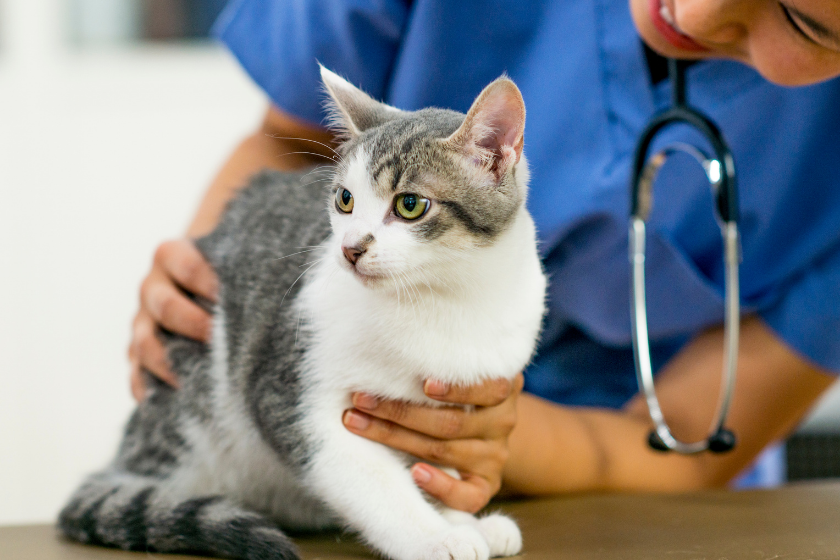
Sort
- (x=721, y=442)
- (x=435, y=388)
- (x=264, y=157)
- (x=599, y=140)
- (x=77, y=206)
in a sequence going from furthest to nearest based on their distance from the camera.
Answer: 1. (x=77, y=206)
2. (x=264, y=157)
3. (x=599, y=140)
4. (x=721, y=442)
5. (x=435, y=388)

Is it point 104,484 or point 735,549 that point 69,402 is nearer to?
point 104,484

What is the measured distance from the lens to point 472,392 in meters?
0.85

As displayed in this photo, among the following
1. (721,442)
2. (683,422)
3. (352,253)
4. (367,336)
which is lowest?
(683,422)

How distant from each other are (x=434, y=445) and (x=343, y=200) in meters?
0.33

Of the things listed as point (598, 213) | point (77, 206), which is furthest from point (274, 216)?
point (77, 206)

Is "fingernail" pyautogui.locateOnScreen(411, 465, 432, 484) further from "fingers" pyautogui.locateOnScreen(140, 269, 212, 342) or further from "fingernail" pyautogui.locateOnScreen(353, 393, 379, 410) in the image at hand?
"fingers" pyautogui.locateOnScreen(140, 269, 212, 342)

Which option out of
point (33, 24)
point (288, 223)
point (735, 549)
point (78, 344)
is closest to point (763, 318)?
point (735, 549)

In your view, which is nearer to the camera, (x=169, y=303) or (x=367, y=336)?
(x=367, y=336)

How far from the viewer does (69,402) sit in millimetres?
2568

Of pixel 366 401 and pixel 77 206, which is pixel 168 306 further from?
pixel 77 206

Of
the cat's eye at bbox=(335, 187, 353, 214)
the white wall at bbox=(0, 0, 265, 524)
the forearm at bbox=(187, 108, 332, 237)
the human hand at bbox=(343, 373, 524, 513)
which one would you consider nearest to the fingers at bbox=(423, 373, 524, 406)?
the human hand at bbox=(343, 373, 524, 513)

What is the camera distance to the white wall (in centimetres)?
255

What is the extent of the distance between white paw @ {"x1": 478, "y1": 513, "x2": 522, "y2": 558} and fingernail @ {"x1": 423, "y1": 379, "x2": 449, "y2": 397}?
164mm

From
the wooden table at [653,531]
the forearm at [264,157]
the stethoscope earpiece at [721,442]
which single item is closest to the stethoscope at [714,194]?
the stethoscope earpiece at [721,442]
